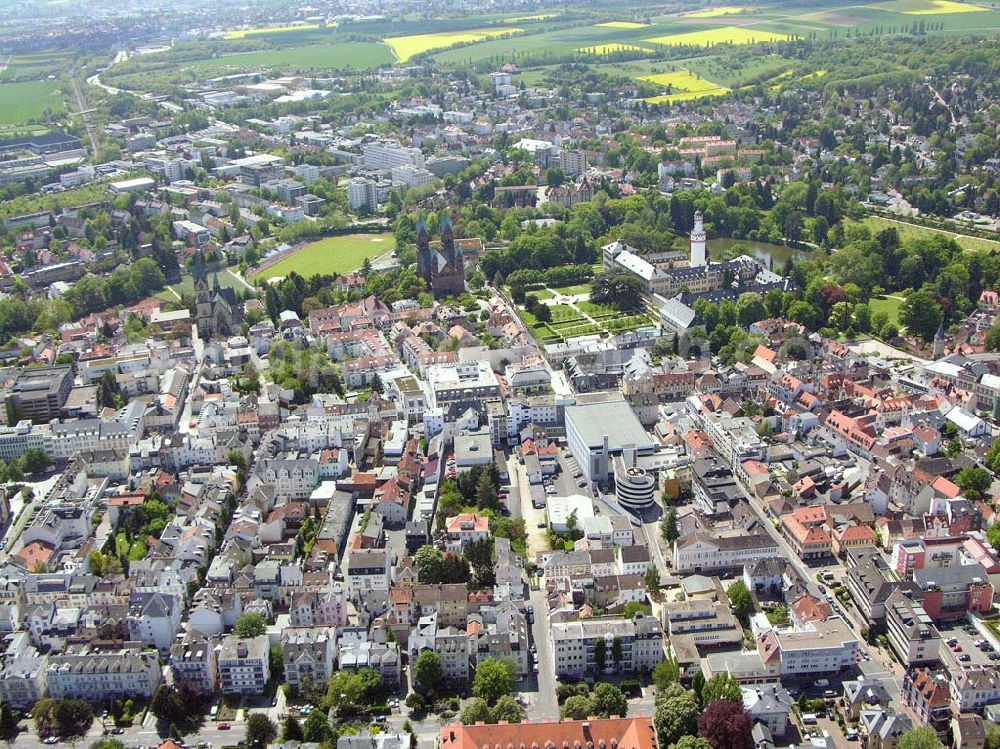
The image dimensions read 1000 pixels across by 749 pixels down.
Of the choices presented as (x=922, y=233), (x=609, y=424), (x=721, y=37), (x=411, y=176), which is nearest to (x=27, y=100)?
(x=411, y=176)

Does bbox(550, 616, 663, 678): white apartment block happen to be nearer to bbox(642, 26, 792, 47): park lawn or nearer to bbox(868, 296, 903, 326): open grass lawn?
bbox(868, 296, 903, 326): open grass lawn

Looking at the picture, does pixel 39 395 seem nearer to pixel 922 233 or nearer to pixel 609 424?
pixel 609 424

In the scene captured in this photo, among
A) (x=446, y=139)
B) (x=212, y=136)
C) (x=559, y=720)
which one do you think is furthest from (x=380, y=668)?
(x=212, y=136)

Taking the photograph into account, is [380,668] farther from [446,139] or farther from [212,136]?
[212,136]

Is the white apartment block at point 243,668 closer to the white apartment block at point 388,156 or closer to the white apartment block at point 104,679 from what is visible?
the white apartment block at point 104,679

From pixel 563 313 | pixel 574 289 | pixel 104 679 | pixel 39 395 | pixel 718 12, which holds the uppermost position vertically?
pixel 104 679

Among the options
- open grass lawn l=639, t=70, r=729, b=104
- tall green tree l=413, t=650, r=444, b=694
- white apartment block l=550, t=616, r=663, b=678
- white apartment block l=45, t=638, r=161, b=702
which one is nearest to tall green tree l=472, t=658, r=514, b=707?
tall green tree l=413, t=650, r=444, b=694
